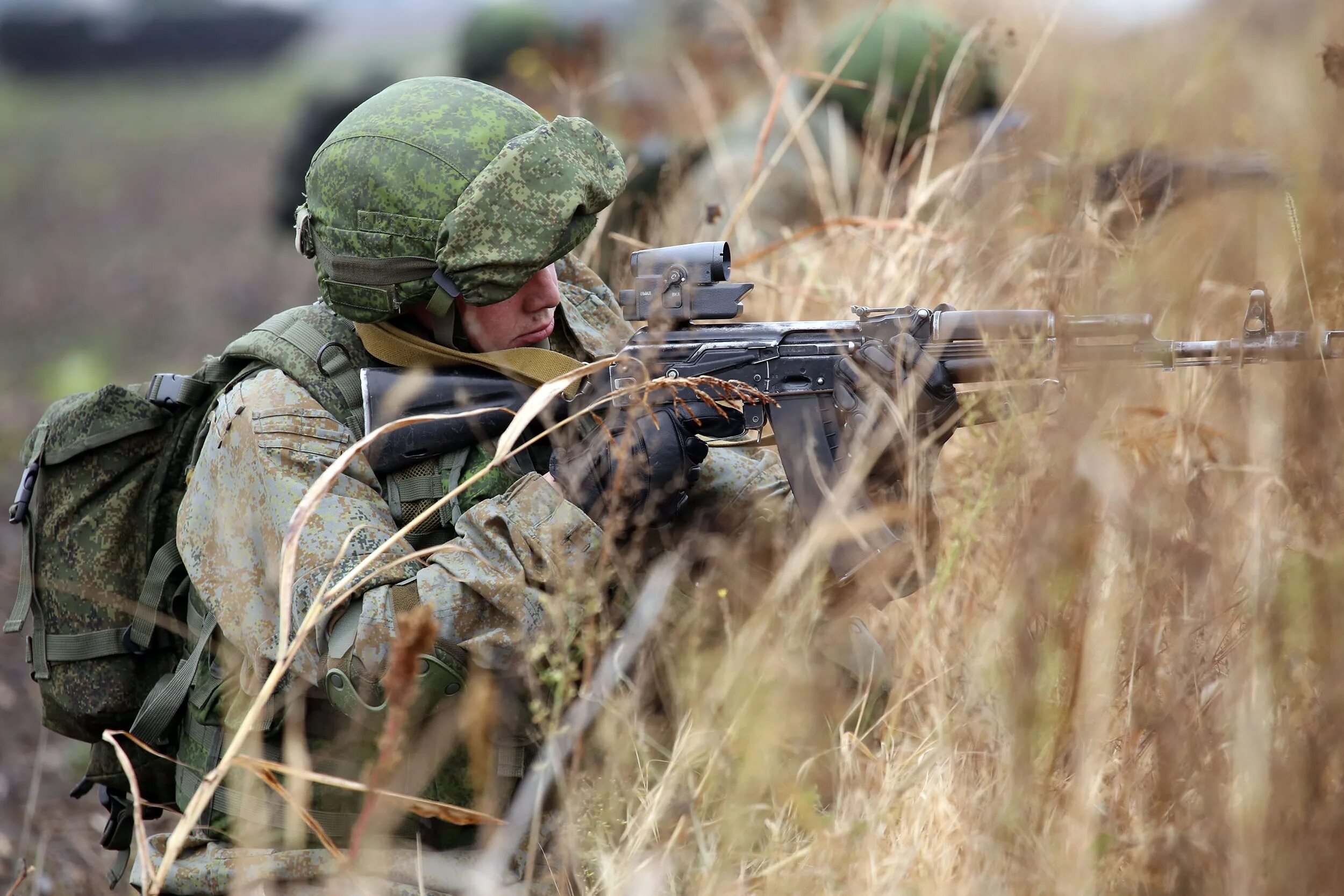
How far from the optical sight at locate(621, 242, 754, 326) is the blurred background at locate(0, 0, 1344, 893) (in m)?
0.62

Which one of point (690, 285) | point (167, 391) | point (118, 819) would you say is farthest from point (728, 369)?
point (118, 819)

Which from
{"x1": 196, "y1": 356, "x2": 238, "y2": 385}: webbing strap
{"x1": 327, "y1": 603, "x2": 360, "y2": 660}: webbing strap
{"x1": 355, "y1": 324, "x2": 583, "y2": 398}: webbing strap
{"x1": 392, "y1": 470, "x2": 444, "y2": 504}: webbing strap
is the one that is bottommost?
{"x1": 327, "y1": 603, "x2": 360, "y2": 660}: webbing strap

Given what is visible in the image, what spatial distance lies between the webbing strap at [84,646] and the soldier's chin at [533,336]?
3.46 ft

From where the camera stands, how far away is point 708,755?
6.75 feet

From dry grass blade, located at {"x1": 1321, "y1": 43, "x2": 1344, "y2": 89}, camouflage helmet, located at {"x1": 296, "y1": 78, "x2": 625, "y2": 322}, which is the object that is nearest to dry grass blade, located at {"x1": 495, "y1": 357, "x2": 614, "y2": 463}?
camouflage helmet, located at {"x1": 296, "y1": 78, "x2": 625, "y2": 322}

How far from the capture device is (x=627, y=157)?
570cm

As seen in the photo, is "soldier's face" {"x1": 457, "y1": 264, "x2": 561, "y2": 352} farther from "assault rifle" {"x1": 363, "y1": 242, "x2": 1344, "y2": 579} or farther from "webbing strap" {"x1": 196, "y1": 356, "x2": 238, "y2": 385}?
"webbing strap" {"x1": 196, "y1": 356, "x2": 238, "y2": 385}

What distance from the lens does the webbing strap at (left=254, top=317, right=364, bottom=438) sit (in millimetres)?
2535

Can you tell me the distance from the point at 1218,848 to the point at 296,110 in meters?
11.5

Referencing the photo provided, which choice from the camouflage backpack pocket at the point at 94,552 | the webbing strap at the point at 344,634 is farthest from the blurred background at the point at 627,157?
the webbing strap at the point at 344,634

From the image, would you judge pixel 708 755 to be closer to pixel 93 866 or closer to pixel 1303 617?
pixel 1303 617

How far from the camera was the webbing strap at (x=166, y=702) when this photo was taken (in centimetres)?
262

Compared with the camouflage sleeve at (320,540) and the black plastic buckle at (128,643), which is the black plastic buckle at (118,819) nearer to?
the black plastic buckle at (128,643)

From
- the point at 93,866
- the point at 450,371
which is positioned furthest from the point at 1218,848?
the point at 93,866
